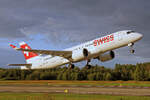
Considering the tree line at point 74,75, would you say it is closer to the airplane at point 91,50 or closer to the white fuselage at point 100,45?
the airplane at point 91,50

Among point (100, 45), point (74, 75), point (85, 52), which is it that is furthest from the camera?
point (74, 75)

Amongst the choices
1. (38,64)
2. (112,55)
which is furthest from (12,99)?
(38,64)

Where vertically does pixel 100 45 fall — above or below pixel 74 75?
above

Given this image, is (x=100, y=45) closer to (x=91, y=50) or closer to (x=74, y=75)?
(x=91, y=50)

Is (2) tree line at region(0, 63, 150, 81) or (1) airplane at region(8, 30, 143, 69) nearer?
(1) airplane at region(8, 30, 143, 69)

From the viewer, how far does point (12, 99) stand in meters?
24.0

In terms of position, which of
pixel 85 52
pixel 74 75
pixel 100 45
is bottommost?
pixel 74 75

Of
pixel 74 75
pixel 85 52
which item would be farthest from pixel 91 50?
pixel 74 75

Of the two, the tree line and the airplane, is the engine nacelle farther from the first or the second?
the tree line

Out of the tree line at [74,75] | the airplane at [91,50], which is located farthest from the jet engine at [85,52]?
the tree line at [74,75]

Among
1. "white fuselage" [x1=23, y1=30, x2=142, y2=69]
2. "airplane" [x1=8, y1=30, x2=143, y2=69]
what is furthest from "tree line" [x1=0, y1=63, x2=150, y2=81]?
"white fuselage" [x1=23, y1=30, x2=142, y2=69]

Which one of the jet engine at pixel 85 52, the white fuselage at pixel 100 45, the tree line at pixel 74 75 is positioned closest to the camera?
the white fuselage at pixel 100 45

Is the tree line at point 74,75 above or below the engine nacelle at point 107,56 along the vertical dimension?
below

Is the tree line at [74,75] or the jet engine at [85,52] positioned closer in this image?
the jet engine at [85,52]
